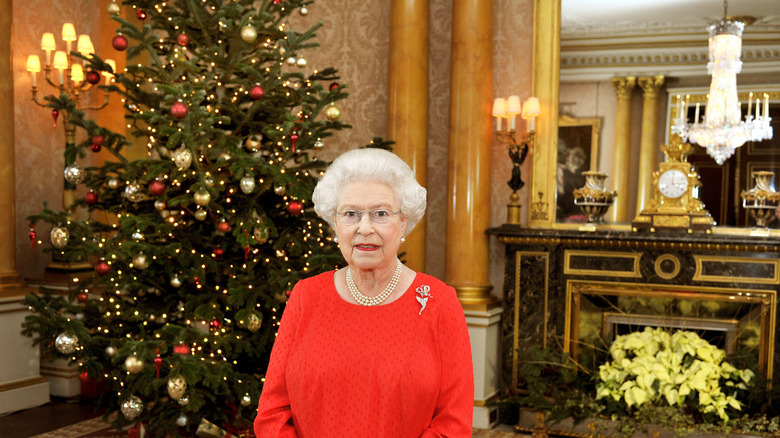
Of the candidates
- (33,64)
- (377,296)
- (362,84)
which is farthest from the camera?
(362,84)

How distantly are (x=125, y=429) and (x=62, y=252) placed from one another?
1.74m

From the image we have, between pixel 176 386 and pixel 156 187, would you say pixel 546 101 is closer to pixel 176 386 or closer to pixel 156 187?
pixel 156 187

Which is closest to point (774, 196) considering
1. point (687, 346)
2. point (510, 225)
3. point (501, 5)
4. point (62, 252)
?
point (687, 346)

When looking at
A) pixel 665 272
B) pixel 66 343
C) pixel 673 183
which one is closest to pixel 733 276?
pixel 665 272

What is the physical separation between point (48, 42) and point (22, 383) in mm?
2484

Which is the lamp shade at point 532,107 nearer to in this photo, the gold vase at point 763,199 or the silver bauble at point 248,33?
the gold vase at point 763,199

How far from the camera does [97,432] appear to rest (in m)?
4.79

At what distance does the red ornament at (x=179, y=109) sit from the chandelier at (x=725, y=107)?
347 centimetres

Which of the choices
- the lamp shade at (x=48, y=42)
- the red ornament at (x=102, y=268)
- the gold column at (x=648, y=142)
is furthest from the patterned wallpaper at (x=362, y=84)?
the red ornament at (x=102, y=268)

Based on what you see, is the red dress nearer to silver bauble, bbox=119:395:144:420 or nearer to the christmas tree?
the christmas tree

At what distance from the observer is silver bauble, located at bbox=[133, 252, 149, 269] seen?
11.7 feet

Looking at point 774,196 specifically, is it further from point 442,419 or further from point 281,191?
point 442,419

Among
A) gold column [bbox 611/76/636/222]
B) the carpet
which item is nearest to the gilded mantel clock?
gold column [bbox 611/76/636/222]

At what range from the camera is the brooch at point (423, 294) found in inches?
73.6
